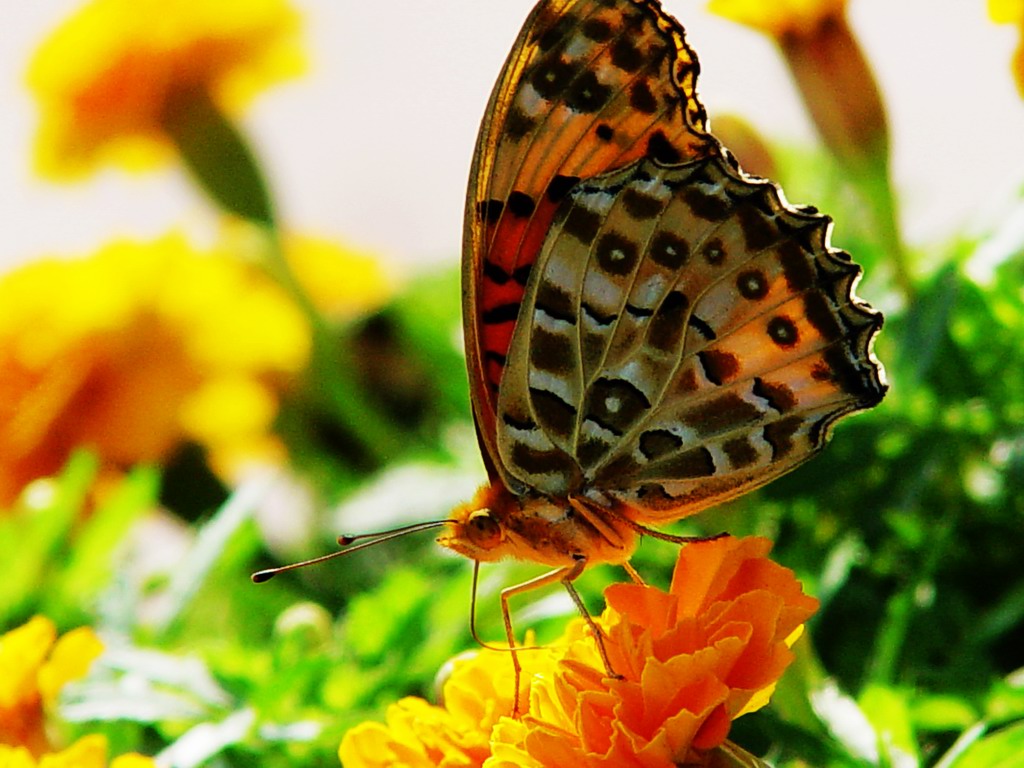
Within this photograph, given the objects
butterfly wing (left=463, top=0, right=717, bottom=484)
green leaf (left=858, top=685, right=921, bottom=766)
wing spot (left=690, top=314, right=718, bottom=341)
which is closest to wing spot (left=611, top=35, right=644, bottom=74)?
butterfly wing (left=463, top=0, right=717, bottom=484)

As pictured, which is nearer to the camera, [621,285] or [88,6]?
[621,285]

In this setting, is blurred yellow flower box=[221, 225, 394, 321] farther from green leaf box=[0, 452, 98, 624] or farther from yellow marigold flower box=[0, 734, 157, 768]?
yellow marigold flower box=[0, 734, 157, 768]

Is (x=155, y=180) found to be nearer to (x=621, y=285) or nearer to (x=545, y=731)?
(x=621, y=285)

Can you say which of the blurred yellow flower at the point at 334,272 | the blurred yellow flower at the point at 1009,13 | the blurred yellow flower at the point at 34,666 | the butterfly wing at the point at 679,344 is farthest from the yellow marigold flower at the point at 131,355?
the blurred yellow flower at the point at 1009,13

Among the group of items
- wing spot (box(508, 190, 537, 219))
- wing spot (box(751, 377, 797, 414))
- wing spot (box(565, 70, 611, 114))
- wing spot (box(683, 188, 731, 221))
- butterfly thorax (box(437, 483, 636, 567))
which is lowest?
butterfly thorax (box(437, 483, 636, 567))

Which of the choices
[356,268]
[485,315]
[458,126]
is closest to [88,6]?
[356,268]

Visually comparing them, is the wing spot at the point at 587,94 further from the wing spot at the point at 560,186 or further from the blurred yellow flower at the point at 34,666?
the blurred yellow flower at the point at 34,666
